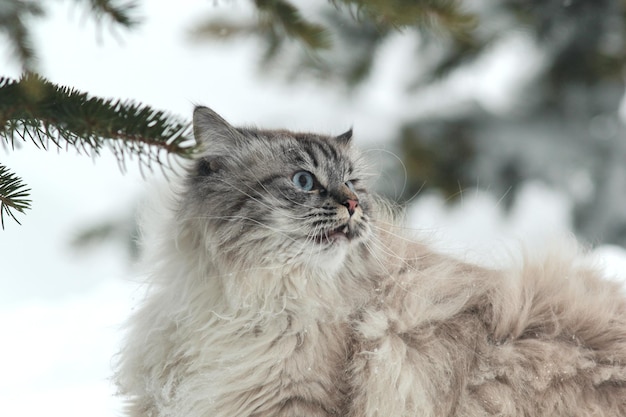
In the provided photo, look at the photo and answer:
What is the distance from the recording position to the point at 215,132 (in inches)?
89.2

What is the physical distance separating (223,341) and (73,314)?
8.07 ft

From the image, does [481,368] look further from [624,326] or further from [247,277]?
[247,277]

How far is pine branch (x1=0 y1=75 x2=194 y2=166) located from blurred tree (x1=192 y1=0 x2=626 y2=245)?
352cm

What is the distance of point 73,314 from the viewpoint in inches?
170

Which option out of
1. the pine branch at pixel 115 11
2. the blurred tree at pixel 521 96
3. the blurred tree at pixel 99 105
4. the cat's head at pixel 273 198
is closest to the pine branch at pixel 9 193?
the blurred tree at pixel 99 105

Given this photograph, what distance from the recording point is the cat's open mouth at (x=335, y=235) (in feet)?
6.91

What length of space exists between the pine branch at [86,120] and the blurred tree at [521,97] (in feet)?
11.5

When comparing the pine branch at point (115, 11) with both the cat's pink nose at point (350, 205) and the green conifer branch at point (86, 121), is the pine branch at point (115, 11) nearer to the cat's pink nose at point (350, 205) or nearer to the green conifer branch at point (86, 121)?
the green conifer branch at point (86, 121)

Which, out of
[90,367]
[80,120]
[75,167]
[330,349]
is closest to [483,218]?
[90,367]

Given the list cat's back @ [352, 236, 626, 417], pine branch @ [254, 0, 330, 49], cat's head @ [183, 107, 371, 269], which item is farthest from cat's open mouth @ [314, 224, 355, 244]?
pine branch @ [254, 0, 330, 49]

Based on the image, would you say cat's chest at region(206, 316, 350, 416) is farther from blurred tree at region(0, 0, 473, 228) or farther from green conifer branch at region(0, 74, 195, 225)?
green conifer branch at region(0, 74, 195, 225)

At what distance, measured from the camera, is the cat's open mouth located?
2107 mm

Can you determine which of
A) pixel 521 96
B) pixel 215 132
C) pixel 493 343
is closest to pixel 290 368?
pixel 493 343

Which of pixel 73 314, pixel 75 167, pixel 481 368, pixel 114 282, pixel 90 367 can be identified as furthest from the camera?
pixel 75 167
